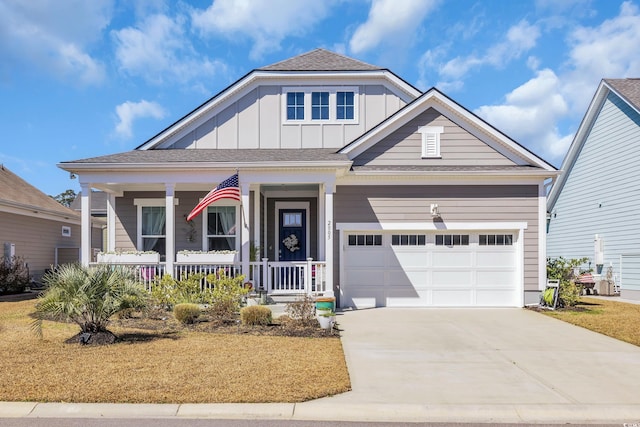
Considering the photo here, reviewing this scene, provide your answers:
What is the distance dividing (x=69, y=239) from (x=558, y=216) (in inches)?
938

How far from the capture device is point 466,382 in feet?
21.4

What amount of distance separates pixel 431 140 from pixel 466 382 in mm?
9077

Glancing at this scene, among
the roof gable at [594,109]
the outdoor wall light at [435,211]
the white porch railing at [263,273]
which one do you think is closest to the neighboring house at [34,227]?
the white porch railing at [263,273]

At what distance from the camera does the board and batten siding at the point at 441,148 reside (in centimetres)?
1430

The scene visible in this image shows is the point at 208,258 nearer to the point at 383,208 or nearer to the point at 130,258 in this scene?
the point at 130,258

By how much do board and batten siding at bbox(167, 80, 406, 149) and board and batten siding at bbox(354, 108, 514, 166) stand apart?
177 centimetres

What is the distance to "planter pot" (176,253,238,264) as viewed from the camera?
13.2m

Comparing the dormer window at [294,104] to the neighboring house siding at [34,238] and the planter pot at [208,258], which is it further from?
the neighboring house siding at [34,238]

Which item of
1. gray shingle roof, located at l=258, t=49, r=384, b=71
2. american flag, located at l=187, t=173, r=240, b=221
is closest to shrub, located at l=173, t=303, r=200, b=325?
american flag, located at l=187, t=173, r=240, b=221

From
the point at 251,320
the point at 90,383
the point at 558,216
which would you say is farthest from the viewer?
the point at 558,216

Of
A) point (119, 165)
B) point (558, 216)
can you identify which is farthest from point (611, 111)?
point (119, 165)

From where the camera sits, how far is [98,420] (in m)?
5.20

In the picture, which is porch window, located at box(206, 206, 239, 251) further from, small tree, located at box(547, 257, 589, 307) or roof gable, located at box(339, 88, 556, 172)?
small tree, located at box(547, 257, 589, 307)

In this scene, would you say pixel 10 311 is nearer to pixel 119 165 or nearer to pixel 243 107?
pixel 119 165
